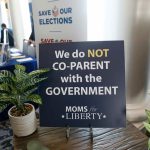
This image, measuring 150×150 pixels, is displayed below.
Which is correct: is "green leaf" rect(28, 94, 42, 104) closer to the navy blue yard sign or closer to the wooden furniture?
the navy blue yard sign

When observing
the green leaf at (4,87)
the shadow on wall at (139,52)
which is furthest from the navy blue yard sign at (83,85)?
the shadow on wall at (139,52)

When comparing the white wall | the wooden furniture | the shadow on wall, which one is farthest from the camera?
the white wall

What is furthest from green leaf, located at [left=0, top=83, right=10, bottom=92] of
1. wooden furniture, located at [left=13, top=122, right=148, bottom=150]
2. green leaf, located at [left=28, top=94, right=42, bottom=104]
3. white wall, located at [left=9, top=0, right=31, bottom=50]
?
white wall, located at [left=9, top=0, right=31, bottom=50]

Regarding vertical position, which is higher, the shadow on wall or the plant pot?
the shadow on wall

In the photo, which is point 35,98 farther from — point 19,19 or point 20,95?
point 19,19

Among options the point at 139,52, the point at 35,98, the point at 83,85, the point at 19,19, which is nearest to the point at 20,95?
the point at 35,98

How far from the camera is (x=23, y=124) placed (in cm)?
100

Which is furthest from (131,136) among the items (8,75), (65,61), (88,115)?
(8,75)

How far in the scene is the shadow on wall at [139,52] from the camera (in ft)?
4.36

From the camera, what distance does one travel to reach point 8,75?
102 centimetres

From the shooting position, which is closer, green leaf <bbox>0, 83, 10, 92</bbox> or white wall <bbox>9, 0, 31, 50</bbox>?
green leaf <bbox>0, 83, 10, 92</bbox>

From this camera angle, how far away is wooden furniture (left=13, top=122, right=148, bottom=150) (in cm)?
96

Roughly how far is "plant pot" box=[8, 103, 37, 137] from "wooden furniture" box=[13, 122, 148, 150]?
3cm

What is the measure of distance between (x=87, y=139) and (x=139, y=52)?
0.74 meters
